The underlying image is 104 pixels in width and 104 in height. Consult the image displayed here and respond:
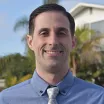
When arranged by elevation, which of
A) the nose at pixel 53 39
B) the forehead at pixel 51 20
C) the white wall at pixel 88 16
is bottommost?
the white wall at pixel 88 16

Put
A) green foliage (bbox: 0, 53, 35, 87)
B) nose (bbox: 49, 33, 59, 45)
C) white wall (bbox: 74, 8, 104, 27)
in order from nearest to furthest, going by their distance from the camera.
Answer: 1. nose (bbox: 49, 33, 59, 45)
2. green foliage (bbox: 0, 53, 35, 87)
3. white wall (bbox: 74, 8, 104, 27)

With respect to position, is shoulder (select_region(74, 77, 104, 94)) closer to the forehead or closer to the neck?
the neck

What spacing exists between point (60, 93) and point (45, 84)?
11cm

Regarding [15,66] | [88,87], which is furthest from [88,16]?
[88,87]

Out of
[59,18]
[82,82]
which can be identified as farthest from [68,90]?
[59,18]

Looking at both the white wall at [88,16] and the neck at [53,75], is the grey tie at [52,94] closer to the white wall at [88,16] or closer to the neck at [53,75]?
the neck at [53,75]

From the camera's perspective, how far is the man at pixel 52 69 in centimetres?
230

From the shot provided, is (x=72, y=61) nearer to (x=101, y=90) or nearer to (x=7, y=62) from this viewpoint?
(x=7, y=62)

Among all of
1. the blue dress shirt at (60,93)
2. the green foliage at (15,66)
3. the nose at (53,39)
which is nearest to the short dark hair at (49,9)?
the nose at (53,39)

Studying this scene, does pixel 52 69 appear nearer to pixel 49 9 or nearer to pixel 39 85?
pixel 39 85

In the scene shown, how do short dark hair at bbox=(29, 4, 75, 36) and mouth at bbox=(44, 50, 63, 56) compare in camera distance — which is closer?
mouth at bbox=(44, 50, 63, 56)

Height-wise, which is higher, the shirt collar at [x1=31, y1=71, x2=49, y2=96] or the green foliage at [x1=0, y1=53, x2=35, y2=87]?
the shirt collar at [x1=31, y1=71, x2=49, y2=96]

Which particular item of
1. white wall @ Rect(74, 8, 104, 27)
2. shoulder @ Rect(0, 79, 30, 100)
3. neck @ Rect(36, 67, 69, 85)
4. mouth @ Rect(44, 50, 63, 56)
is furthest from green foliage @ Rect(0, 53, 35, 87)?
mouth @ Rect(44, 50, 63, 56)

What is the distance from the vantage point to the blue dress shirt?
2.38m
